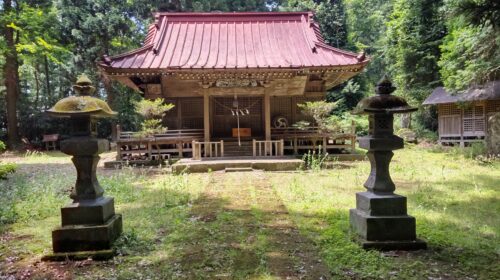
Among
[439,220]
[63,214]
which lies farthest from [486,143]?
[63,214]

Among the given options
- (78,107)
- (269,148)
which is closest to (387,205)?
(78,107)

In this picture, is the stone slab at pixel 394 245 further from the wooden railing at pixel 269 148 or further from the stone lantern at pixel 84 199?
the wooden railing at pixel 269 148

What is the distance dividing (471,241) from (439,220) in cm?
99

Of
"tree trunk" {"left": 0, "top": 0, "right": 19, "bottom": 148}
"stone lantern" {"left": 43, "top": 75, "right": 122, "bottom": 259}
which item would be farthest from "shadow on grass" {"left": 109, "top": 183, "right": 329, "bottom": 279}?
"tree trunk" {"left": 0, "top": 0, "right": 19, "bottom": 148}

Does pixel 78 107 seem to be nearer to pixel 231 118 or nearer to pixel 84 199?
pixel 84 199

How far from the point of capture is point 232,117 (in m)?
15.7

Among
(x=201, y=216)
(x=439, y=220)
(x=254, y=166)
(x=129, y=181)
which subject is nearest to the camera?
(x=439, y=220)

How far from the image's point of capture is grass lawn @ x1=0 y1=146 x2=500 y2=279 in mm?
3771

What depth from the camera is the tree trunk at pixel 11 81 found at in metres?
19.6

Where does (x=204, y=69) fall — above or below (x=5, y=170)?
above

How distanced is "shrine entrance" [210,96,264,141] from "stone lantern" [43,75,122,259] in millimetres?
10921

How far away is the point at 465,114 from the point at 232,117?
43.7 ft

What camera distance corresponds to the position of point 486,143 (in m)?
13.9

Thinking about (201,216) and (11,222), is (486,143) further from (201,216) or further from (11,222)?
(11,222)
